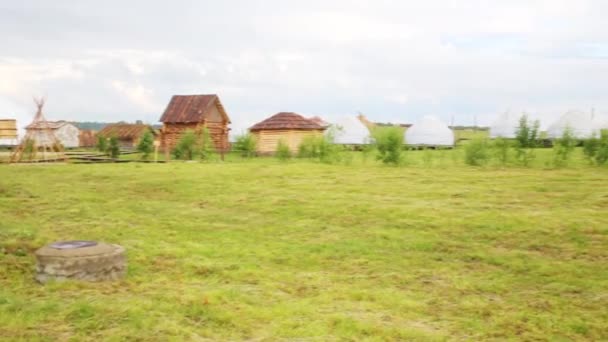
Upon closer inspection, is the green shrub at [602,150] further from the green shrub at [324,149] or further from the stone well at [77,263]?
the stone well at [77,263]

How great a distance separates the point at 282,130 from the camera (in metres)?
31.7

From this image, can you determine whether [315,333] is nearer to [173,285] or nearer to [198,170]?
[173,285]

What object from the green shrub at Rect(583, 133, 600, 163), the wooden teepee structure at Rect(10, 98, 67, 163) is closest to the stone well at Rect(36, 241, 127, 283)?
the green shrub at Rect(583, 133, 600, 163)

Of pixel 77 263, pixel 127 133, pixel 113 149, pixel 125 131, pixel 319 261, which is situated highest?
pixel 125 131

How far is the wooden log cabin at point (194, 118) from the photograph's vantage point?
108 ft

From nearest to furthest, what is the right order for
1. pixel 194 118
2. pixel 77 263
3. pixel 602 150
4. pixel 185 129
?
pixel 77 263 → pixel 602 150 → pixel 194 118 → pixel 185 129

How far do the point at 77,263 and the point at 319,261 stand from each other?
262 centimetres

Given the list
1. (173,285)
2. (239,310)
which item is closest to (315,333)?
(239,310)

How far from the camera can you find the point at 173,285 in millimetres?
5789

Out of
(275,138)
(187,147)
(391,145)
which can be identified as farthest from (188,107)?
(391,145)

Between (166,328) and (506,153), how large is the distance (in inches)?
666

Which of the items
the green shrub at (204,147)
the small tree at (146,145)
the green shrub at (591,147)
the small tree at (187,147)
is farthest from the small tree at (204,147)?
the green shrub at (591,147)

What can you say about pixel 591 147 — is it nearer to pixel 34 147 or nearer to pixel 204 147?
pixel 204 147

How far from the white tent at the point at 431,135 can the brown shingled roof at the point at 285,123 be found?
23.4ft
